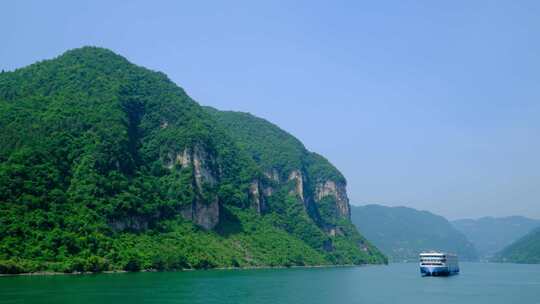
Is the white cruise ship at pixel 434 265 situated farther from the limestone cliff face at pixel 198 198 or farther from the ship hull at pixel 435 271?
the limestone cliff face at pixel 198 198

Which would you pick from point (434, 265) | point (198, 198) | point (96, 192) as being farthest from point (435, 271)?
point (96, 192)

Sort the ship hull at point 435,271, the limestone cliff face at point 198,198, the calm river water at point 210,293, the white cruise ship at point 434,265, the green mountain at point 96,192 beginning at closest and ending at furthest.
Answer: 1. the calm river water at point 210,293
2. the green mountain at point 96,192
3. the ship hull at point 435,271
4. the white cruise ship at point 434,265
5. the limestone cliff face at point 198,198

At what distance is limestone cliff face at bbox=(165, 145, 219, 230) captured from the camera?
18259cm

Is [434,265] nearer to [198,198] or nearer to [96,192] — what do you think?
[198,198]

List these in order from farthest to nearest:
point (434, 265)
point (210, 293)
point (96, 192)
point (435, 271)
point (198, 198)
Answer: point (198, 198) < point (435, 271) < point (434, 265) < point (96, 192) < point (210, 293)

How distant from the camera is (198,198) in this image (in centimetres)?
18638

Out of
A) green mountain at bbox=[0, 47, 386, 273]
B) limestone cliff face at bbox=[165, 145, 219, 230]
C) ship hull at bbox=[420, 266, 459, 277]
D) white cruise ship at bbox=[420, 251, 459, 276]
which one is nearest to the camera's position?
green mountain at bbox=[0, 47, 386, 273]

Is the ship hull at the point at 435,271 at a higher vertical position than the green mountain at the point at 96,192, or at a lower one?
lower

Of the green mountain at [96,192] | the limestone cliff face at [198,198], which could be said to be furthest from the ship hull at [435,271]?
the limestone cliff face at [198,198]

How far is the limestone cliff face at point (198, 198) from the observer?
182587 mm

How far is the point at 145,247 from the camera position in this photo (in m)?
143

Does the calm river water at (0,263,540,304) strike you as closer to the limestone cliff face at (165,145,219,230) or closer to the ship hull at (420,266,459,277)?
the ship hull at (420,266,459,277)

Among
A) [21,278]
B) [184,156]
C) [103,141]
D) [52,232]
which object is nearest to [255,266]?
[184,156]

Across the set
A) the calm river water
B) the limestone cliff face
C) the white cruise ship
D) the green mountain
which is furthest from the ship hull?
the limestone cliff face
